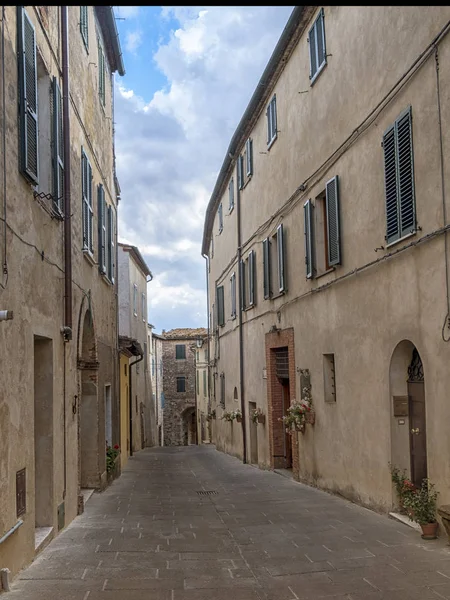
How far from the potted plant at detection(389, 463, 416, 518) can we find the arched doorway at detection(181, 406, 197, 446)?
42.1 m

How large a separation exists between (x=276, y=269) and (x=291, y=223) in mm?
1862

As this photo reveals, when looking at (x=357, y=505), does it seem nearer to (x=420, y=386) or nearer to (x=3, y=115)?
(x=420, y=386)

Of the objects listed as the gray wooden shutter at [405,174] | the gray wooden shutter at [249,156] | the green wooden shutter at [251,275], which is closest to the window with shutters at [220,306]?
the green wooden shutter at [251,275]

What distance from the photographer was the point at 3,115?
588cm

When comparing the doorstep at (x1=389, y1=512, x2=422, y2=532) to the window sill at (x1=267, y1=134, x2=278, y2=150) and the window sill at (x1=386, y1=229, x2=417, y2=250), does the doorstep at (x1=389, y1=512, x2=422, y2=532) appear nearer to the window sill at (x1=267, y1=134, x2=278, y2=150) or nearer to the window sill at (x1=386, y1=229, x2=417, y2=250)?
the window sill at (x1=386, y1=229, x2=417, y2=250)

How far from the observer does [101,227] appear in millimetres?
13133

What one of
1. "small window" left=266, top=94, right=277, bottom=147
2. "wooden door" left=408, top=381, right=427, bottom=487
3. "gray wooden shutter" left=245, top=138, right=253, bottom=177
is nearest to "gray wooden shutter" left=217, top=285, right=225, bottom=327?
"gray wooden shutter" left=245, top=138, right=253, bottom=177

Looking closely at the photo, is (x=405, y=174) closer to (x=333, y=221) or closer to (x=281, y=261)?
(x=333, y=221)

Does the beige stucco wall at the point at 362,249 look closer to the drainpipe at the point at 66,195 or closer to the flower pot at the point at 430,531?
the flower pot at the point at 430,531

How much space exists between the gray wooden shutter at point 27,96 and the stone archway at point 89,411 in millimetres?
5605

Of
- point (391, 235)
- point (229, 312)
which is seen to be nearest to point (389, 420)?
point (391, 235)

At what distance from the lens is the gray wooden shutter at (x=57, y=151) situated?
8.23 meters

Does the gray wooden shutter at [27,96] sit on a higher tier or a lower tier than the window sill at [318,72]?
lower

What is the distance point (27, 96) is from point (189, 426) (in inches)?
1849
